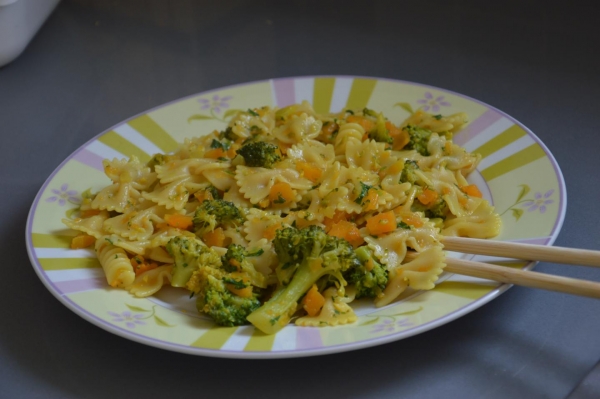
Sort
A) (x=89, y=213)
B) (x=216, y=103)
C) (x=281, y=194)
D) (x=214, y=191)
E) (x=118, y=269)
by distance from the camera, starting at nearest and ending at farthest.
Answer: (x=118, y=269) → (x=281, y=194) → (x=214, y=191) → (x=89, y=213) → (x=216, y=103)

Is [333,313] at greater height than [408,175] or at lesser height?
lesser

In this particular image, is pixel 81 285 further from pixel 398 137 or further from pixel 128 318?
pixel 398 137

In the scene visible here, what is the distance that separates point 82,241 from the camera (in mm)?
4254

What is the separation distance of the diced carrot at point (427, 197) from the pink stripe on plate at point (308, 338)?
119 centimetres

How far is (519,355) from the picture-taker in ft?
11.3

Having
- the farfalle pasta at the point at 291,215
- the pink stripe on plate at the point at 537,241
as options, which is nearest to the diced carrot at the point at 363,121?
the farfalle pasta at the point at 291,215

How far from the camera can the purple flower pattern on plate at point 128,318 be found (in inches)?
138

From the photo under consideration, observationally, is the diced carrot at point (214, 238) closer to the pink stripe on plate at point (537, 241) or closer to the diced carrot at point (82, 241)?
the diced carrot at point (82, 241)

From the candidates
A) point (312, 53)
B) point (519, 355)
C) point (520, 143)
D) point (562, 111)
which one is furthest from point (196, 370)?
point (312, 53)

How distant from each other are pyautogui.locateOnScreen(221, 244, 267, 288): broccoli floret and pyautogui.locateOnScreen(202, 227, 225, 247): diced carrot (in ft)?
1.03

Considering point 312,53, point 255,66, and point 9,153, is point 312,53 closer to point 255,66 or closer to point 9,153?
point 255,66

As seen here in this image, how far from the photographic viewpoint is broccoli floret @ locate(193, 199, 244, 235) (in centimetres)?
408

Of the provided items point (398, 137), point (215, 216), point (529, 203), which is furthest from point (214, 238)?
point (529, 203)

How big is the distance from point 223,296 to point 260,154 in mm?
1089
